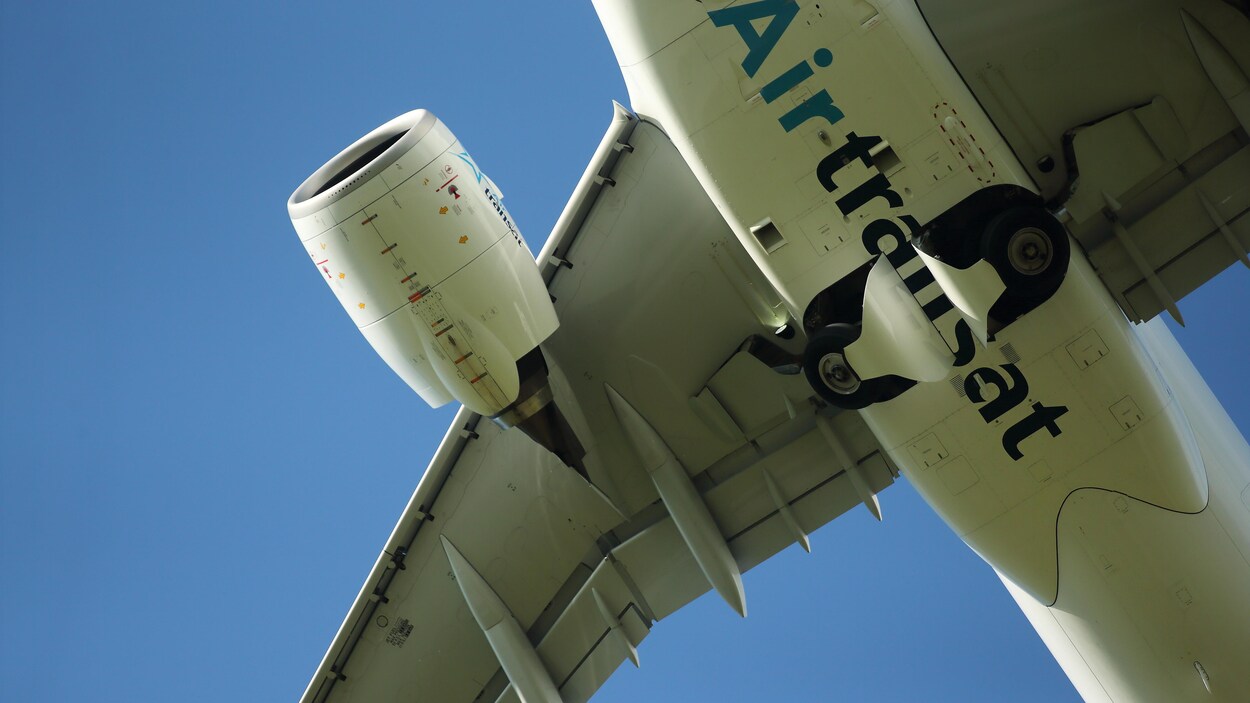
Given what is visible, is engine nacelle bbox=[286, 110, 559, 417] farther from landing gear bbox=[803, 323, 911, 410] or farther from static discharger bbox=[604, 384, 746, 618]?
landing gear bbox=[803, 323, 911, 410]

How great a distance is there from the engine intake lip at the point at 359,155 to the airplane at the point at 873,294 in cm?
2

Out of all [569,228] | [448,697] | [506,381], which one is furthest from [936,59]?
[448,697]

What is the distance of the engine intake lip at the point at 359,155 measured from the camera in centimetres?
Result: 659

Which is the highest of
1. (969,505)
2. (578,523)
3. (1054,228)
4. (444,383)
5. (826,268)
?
(444,383)

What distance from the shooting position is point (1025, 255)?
21.6 ft

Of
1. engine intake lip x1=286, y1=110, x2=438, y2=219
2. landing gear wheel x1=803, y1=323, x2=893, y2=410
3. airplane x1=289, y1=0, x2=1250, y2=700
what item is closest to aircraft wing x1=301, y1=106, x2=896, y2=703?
airplane x1=289, y1=0, x2=1250, y2=700

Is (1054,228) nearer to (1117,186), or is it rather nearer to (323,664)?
(1117,186)

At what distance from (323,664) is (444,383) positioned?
3079 mm

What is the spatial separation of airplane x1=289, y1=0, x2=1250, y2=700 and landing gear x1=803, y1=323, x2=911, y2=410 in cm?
1

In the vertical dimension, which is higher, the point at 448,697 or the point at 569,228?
the point at 569,228

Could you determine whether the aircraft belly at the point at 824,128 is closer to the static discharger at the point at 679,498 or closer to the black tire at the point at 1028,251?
the black tire at the point at 1028,251

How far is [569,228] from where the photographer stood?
765cm

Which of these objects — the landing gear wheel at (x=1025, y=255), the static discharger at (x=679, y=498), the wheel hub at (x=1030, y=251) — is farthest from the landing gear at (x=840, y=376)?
the static discharger at (x=679, y=498)

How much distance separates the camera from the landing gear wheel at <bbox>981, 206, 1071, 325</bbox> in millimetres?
6465
